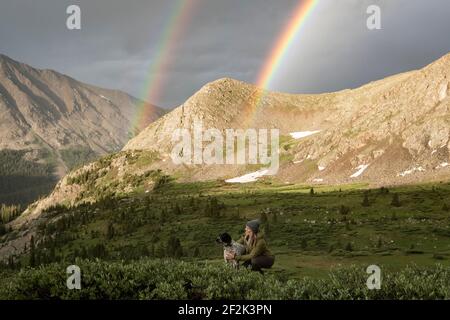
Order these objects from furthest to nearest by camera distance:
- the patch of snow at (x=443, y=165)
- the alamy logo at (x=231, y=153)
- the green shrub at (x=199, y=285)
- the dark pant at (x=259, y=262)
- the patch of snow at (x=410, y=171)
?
the alamy logo at (x=231, y=153)
the patch of snow at (x=410, y=171)
the patch of snow at (x=443, y=165)
the dark pant at (x=259, y=262)
the green shrub at (x=199, y=285)

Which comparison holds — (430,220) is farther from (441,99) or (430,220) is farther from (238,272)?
(441,99)

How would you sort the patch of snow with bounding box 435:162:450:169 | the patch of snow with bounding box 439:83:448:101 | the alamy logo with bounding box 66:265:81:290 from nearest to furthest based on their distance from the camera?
the alamy logo with bounding box 66:265:81:290, the patch of snow with bounding box 435:162:450:169, the patch of snow with bounding box 439:83:448:101

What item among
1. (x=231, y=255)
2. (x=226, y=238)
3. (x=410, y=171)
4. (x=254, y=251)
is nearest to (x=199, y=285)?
(x=226, y=238)

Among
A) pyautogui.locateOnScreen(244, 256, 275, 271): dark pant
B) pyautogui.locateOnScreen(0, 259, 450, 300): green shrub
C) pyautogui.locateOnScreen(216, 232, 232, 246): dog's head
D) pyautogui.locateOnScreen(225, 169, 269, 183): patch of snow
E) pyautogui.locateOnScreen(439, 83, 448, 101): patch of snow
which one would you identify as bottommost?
pyautogui.locateOnScreen(244, 256, 275, 271): dark pant

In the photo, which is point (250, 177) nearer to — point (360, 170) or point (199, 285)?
point (360, 170)

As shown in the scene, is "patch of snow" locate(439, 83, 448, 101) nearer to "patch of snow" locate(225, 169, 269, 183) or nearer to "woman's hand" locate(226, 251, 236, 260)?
"patch of snow" locate(225, 169, 269, 183)

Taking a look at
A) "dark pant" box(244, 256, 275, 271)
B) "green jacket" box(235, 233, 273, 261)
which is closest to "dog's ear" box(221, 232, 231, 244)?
"green jacket" box(235, 233, 273, 261)

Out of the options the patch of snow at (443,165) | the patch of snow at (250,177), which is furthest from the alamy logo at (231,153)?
the patch of snow at (443,165)

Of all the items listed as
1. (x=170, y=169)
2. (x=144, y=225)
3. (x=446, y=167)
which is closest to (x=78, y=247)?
(x=144, y=225)

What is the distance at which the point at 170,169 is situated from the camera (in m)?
187

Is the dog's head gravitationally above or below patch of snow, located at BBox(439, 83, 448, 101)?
below

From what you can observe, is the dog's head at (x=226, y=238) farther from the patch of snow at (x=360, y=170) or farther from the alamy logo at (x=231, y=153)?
the alamy logo at (x=231, y=153)

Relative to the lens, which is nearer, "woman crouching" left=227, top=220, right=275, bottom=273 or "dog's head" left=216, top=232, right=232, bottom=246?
"dog's head" left=216, top=232, right=232, bottom=246

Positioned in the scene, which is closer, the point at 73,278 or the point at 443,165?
the point at 73,278
